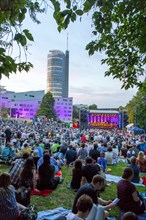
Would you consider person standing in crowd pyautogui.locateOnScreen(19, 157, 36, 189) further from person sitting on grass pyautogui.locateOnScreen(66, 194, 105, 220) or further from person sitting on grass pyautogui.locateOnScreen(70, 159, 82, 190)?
person sitting on grass pyautogui.locateOnScreen(66, 194, 105, 220)

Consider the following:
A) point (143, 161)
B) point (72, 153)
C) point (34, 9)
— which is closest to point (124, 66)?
point (34, 9)

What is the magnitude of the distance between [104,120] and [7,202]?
45.4 m

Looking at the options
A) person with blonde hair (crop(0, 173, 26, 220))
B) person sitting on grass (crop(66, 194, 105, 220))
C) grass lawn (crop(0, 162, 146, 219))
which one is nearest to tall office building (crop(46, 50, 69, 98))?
grass lawn (crop(0, 162, 146, 219))

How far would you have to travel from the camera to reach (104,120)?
160ft

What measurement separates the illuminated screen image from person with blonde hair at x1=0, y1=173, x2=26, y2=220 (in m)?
45.1

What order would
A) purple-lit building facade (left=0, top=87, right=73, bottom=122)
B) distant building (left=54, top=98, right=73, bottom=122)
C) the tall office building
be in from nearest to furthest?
purple-lit building facade (left=0, top=87, right=73, bottom=122), distant building (left=54, top=98, right=73, bottom=122), the tall office building

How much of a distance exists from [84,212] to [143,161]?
719 centimetres

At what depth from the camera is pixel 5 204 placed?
3855mm

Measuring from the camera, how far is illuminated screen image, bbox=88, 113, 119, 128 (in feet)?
160

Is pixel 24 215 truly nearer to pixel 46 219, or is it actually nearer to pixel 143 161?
pixel 46 219

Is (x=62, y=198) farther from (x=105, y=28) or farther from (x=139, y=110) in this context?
(x=139, y=110)

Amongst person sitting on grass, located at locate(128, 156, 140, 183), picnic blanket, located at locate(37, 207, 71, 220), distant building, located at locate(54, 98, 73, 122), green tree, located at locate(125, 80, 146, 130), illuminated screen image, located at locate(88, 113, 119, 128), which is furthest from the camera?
distant building, located at locate(54, 98, 73, 122)

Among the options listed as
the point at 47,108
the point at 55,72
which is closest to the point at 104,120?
the point at 47,108

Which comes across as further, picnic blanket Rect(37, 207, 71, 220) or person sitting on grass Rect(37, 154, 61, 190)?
person sitting on grass Rect(37, 154, 61, 190)
